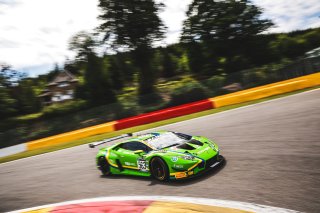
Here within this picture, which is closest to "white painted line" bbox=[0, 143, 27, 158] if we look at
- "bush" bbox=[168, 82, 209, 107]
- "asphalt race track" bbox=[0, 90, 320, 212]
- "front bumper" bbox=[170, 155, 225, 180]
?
"asphalt race track" bbox=[0, 90, 320, 212]

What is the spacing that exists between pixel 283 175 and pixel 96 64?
35584mm

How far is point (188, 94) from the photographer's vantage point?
25.0 m

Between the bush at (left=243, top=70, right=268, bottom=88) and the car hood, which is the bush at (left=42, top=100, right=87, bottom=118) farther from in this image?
the car hood

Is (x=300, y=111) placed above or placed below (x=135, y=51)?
below

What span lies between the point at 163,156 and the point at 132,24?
88.2 feet

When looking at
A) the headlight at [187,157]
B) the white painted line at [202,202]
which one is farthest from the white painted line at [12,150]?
the headlight at [187,157]

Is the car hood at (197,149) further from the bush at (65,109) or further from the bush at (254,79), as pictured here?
the bush at (65,109)

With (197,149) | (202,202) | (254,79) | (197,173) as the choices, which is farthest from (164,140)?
(254,79)

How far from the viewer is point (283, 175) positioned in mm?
6293

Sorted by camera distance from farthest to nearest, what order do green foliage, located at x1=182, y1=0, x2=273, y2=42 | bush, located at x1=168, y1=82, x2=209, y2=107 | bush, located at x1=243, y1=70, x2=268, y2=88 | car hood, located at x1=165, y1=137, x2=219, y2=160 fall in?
green foliage, located at x1=182, y1=0, x2=273, y2=42 → bush, located at x1=168, y1=82, x2=209, y2=107 → bush, located at x1=243, y1=70, x2=268, y2=88 → car hood, located at x1=165, y1=137, x2=219, y2=160

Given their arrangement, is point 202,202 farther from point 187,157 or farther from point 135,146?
point 135,146

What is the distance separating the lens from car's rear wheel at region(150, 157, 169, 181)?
7494mm

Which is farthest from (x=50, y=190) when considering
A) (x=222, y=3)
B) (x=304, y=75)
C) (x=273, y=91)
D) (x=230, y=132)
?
(x=222, y=3)

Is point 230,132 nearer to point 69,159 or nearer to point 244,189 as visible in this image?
point 244,189
